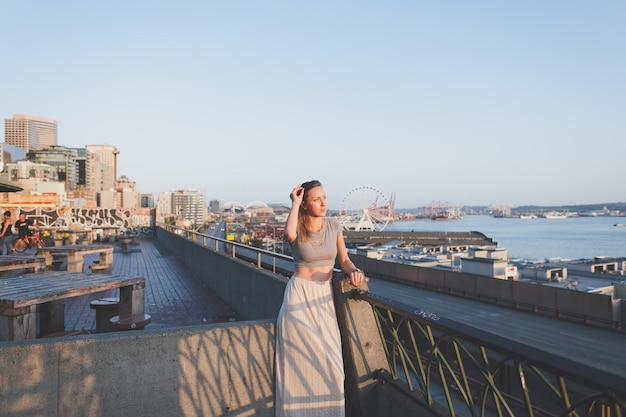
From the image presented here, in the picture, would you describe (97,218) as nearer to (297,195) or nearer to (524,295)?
(524,295)

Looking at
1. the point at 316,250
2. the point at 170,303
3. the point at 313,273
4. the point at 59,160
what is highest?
the point at 59,160

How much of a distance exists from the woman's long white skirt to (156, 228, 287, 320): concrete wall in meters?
2.10

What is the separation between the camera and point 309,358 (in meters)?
3.04

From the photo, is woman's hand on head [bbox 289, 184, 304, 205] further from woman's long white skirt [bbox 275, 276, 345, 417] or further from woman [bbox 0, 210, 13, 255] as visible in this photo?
woman [bbox 0, 210, 13, 255]

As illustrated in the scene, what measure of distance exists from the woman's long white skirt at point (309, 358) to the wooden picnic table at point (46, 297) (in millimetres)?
2388

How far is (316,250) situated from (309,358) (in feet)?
2.43

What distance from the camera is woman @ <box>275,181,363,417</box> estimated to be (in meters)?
3.03

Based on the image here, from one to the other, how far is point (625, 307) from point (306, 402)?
1848 cm

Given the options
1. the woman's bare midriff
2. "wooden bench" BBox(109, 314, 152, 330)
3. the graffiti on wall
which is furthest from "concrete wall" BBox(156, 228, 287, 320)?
the graffiti on wall

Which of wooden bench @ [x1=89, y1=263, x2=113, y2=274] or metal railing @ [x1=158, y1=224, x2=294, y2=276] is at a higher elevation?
metal railing @ [x1=158, y1=224, x2=294, y2=276]

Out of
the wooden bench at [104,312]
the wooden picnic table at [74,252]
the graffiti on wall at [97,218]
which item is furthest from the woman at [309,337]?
the graffiti on wall at [97,218]

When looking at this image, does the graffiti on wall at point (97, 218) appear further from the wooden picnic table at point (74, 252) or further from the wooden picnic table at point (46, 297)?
the wooden picnic table at point (46, 297)

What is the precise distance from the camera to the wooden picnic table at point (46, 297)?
149 inches

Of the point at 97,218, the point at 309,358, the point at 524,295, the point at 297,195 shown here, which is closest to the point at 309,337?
the point at 309,358
